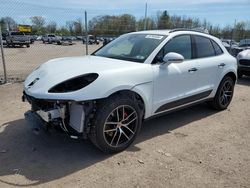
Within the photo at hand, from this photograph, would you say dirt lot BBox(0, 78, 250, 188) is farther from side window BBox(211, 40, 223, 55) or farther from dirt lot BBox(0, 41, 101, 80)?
dirt lot BBox(0, 41, 101, 80)

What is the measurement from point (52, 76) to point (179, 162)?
6.82ft

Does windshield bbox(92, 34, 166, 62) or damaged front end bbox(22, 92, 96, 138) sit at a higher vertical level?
windshield bbox(92, 34, 166, 62)

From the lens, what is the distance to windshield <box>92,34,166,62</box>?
4555 millimetres

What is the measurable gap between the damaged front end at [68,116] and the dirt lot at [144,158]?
0.45 metres

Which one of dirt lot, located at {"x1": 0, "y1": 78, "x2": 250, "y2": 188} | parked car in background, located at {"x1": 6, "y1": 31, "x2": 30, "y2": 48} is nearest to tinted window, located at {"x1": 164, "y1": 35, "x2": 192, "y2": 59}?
dirt lot, located at {"x1": 0, "y1": 78, "x2": 250, "y2": 188}

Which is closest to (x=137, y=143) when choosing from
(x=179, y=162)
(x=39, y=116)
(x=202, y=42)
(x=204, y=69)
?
(x=179, y=162)

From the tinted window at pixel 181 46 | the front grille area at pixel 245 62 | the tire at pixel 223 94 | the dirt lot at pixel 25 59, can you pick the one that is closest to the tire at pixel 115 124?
the tinted window at pixel 181 46

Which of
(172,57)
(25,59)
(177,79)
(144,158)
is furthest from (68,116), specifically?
(25,59)

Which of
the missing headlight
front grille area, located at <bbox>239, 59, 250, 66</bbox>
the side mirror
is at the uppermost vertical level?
the side mirror

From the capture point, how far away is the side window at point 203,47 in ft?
17.5

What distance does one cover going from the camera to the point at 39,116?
12.9ft

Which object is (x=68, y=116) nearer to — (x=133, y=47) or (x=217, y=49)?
(x=133, y=47)

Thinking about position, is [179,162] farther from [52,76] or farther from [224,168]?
[52,76]

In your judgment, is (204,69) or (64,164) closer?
(64,164)
